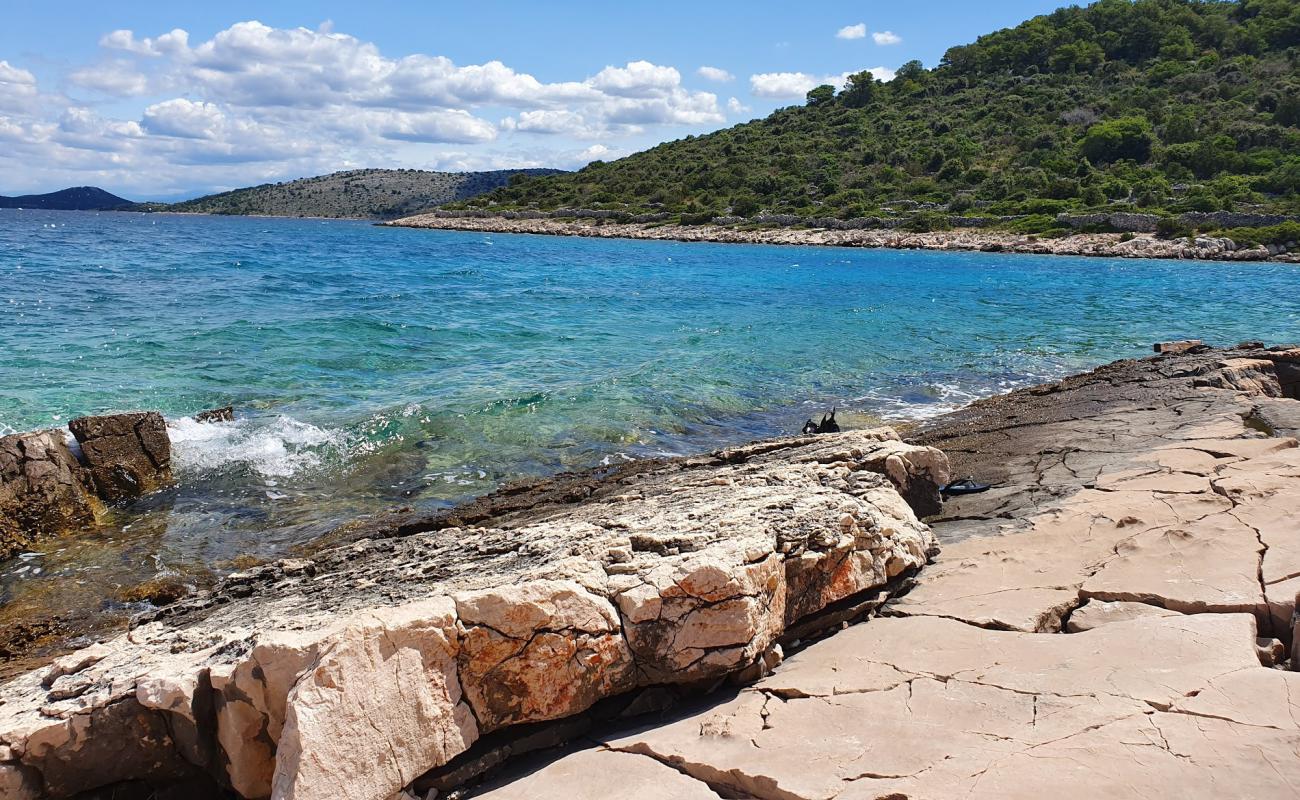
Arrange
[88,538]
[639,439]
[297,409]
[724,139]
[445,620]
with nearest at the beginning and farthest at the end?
[445,620], [88,538], [639,439], [297,409], [724,139]

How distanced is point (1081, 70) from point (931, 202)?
4131 centimetres

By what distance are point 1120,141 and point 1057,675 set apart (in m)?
79.0

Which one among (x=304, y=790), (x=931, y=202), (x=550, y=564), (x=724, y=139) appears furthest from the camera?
(x=724, y=139)

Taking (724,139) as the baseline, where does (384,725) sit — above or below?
below

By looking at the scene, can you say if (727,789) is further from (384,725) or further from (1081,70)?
(1081,70)

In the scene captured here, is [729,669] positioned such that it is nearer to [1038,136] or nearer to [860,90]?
[1038,136]

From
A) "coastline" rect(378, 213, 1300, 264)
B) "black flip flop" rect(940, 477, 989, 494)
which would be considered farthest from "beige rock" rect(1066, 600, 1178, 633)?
"coastline" rect(378, 213, 1300, 264)

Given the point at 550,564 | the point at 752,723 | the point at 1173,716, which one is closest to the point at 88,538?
the point at 550,564

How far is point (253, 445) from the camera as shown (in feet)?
36.1

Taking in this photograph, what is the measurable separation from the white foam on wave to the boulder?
19.1 inches

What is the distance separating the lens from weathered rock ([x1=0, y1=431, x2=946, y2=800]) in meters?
3.57

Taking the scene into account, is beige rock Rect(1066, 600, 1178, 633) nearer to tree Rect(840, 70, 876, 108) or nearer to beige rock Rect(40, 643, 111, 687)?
beige rock Rect(40, 643, 111, 687)

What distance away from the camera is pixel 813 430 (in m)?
10.3

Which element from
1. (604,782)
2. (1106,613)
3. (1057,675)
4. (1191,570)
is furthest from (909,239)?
(604,782)
